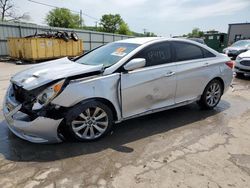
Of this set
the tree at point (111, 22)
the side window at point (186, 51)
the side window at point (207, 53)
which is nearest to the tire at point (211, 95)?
the side window at point (207, 53)

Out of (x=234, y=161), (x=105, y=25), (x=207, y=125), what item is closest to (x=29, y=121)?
(x=234, y=161)

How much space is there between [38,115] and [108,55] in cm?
164

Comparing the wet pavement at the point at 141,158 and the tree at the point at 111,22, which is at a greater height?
the tree at the point at 111,22

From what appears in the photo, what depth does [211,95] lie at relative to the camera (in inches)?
198

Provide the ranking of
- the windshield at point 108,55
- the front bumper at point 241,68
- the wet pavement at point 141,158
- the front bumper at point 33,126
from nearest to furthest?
the wet pavement at point 141,158 → the front bumper at point 33,126 → the windshield at point 108,55 → the front bumper at point 241,68

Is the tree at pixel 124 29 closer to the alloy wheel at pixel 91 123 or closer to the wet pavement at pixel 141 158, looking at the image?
the wet pavement at pixel 141 158

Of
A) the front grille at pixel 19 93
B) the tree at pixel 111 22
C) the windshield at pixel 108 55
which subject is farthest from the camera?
the tree at pixel 111 22

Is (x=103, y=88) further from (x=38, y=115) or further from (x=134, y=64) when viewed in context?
(x=38, y=115)

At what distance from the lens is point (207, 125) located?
429cm

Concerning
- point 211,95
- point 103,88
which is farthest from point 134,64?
point 211,95

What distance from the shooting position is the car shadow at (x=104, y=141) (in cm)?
312

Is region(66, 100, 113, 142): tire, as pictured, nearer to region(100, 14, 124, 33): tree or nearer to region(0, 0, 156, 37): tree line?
region(0, 0, 156, 37): tree line

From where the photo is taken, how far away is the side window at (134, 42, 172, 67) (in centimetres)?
395

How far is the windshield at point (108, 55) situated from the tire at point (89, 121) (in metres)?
0.73
